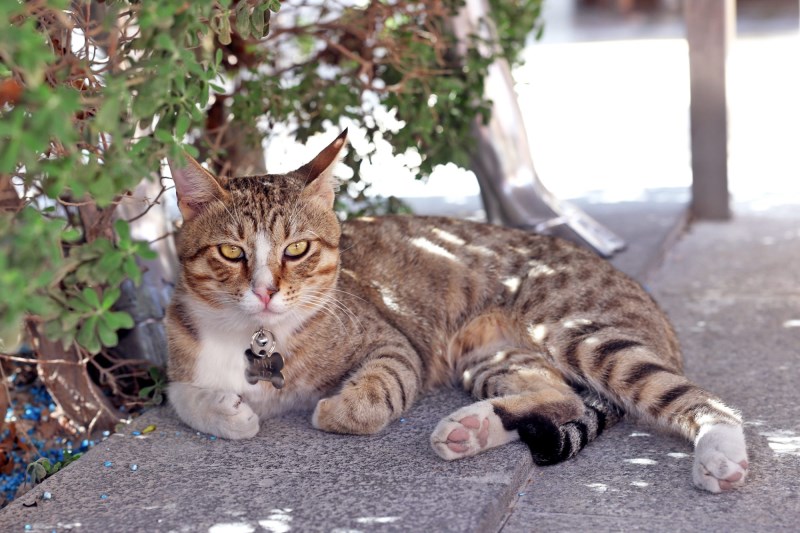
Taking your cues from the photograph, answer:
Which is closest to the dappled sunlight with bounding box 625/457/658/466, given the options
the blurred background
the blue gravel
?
the blue gravel

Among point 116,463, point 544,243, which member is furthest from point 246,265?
point 544,243

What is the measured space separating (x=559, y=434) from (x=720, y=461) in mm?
584

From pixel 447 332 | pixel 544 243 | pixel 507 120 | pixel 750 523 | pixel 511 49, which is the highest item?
pixel 511 49

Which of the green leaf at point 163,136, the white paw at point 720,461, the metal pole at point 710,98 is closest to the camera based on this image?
the green leaf at point 163,136

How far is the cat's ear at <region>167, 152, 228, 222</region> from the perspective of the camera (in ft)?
12.0

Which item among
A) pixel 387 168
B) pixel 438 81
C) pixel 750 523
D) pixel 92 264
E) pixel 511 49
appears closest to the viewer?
pixel 92 264

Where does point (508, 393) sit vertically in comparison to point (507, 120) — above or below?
below

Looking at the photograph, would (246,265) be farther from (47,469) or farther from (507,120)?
(507,120)

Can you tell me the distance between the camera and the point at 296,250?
12.2 ft

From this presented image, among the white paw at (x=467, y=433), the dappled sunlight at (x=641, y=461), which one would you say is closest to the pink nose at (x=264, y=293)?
the white paw at (x=467, y=433)

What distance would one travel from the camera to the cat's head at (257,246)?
358 cm

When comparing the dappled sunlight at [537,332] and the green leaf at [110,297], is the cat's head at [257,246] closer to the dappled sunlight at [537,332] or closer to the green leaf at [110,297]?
the dappled sunlight at [537,332]

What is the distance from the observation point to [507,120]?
20.1 ft

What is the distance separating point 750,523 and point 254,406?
72.9 inches
